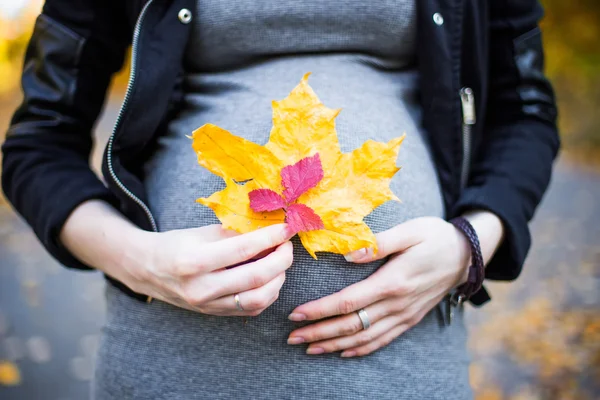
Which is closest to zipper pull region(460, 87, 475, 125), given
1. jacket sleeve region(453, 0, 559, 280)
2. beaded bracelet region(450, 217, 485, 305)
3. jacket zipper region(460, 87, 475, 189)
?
jacket zipper region(460, 87, 475, 189)

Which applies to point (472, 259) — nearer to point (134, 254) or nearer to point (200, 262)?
point (200, 262)

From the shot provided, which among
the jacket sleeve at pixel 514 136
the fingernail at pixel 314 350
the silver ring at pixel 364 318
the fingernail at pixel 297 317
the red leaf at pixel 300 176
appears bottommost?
the fingernail at pixel 314 350

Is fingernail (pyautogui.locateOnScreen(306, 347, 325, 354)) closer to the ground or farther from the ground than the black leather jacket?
closer to the ground

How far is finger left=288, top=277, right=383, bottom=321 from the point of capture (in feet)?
Result: 3.00

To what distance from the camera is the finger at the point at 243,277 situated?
80cm

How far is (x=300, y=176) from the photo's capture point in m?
0.83

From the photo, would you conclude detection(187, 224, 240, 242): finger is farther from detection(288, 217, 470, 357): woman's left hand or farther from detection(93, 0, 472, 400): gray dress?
detection(288, 217, 470, 357): woman's left hand

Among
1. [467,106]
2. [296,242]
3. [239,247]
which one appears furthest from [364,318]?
[467,106]

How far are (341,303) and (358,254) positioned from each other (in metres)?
0.09

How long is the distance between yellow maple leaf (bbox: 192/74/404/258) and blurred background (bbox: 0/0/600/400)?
7.62 ft

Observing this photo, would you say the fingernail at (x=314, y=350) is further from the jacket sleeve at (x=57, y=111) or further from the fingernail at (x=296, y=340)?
the jacket sleeve at (x=57, y=111)

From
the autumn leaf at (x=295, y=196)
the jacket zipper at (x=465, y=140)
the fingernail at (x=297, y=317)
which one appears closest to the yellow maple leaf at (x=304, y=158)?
the autumn leaf at (x=295, y=196)

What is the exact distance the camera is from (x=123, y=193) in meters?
0.98

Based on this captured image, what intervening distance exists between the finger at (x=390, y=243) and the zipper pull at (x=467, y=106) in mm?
332
